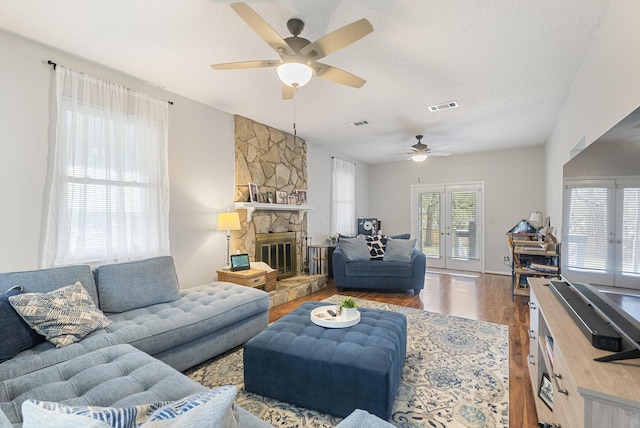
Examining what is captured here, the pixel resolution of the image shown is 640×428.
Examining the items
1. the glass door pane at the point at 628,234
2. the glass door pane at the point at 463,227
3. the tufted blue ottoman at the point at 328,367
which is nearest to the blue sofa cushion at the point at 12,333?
the tufted blue ottoman at the point at 328,367

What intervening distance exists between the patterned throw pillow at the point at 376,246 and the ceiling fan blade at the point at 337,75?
11.4 ft

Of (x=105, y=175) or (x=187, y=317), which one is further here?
(x=105, y=175)

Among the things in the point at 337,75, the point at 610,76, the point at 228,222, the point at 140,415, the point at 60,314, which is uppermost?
the point at 337,75

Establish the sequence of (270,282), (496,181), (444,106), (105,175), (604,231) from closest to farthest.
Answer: (604,231)
(105,175)
(444,106)
(270,282)
(496,181)

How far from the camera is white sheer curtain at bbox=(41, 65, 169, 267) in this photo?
2.57 meters

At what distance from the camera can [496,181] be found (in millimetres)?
6402

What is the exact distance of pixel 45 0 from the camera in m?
1.96

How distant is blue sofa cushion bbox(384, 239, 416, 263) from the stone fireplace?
1595 mm

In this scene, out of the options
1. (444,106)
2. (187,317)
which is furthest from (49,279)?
(444,106)

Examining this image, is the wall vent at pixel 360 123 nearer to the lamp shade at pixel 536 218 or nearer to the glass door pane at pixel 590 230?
the glass door pane at pixel 590 230

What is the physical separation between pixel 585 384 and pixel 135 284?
2981 mm

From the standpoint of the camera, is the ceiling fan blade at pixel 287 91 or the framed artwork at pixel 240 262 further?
the framed artwork at pixel 240 262

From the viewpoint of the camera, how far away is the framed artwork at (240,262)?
3.83 meters

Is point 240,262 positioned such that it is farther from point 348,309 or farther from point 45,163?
point 45,163
